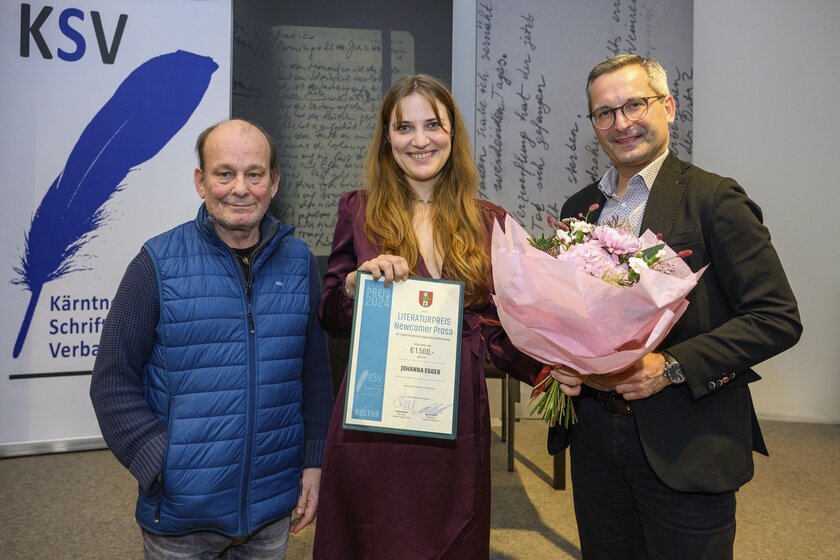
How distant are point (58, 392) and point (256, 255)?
313 cm

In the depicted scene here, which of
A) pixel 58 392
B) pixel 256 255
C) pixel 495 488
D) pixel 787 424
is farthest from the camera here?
pixel 787 424

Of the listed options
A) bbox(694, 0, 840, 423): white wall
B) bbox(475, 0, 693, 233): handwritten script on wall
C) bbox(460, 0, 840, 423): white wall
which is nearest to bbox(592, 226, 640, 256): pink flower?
bbox(475, 0, 693, 233): handwritten script on wall

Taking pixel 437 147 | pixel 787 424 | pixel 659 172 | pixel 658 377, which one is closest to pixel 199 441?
pixel 437 147

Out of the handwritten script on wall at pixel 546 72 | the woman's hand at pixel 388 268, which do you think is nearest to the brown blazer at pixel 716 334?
the woman's hand at pixel 388 268

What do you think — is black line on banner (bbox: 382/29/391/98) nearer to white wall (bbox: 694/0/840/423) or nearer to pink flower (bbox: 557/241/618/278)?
white wall (bbox: 694/0/840/423)

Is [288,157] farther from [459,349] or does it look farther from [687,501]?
[687,501]

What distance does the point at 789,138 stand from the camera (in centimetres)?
471

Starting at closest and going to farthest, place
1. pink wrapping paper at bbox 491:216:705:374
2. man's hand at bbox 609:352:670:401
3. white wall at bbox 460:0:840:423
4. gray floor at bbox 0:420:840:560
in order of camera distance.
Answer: pink wrapping paper at bbox 491:216:705:374, man's hand at bbox 609:352:670:401, gray floor at bbox 0:420:840:560, white wall at bbox 460:0:840:423

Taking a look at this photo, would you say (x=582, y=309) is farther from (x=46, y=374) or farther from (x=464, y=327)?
(x=46, y=374)

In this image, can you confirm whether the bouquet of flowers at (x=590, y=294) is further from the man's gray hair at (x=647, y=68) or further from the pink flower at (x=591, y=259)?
the man's gray hair at (x=647, y=68)

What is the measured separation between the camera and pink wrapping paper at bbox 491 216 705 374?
1.13 metres

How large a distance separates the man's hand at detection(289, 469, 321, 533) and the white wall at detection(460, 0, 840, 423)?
3249 mm

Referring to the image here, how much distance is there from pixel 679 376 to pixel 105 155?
377 centimetres

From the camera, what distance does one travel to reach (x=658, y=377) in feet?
4.28
